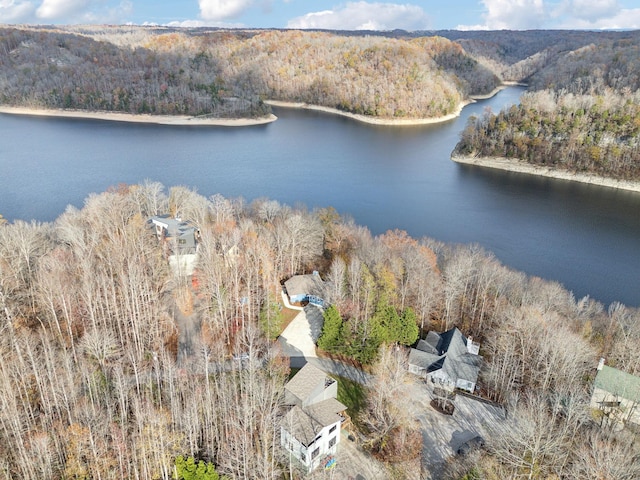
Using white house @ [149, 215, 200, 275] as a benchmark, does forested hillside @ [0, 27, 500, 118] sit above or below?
above

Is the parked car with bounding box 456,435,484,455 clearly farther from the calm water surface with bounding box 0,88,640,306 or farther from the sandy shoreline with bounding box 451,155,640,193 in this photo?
the sandy shoreline with bounding box 451,155,640,193

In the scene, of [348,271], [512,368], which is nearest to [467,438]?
[512,368]

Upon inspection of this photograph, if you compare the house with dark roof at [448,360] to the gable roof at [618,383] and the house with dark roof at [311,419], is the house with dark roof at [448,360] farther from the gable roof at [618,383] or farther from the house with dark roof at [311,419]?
the gable roof at [618,383]

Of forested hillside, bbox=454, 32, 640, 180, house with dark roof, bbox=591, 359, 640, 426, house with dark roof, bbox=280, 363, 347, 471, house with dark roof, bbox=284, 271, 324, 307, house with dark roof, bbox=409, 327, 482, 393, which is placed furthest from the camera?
forested hillside, bbox=454, 32, 640, 180

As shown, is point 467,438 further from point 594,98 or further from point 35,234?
point 594,98

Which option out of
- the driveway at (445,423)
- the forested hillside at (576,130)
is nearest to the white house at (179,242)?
the driveway at (445,423)

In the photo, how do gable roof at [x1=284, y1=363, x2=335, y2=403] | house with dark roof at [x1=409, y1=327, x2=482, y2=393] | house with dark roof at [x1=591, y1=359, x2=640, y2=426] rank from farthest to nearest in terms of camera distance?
1. house with dark roof at [x1=409, y1=327, x2=482, y2=393]
2. house with dark roof at [x1=591, y1=359, x2=640, y2=426]
3. gable roof at [x1=284, y1=363, x2=335, y2=403]

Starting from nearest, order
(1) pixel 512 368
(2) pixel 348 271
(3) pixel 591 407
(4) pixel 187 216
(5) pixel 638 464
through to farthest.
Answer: (5) pixel 638 464, (3) pixel 591 407, (1) pixel 512 368, (2) pixel 348 271, (4) pixel 187 216

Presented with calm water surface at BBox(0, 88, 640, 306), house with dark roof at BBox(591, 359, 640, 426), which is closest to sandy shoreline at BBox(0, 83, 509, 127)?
calm water surface at BBox(0, 88, 640, 306)
